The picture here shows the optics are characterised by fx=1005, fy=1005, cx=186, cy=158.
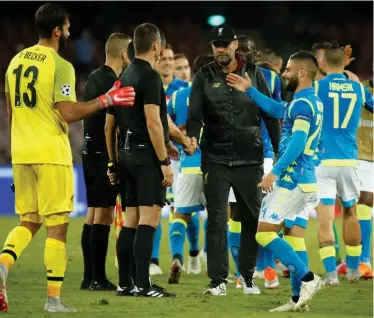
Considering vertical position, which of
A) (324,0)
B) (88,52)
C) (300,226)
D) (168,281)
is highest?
(324,0)

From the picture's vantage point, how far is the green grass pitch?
24.7 feet

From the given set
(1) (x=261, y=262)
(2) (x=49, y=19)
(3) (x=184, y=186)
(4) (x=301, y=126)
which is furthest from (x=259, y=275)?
(2) (x=49, y=19)

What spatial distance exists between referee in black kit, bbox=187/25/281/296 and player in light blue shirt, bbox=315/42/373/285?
120 cm

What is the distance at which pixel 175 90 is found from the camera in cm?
1168

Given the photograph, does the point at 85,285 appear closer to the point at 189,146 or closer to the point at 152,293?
the point at 152,293

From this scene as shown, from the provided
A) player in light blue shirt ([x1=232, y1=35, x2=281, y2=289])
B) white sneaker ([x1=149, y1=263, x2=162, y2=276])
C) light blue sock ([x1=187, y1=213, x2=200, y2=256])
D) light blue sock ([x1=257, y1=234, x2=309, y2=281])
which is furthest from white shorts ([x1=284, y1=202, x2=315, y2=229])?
light blue sock ([x1=187, y1=213, x2=200, y2=256])

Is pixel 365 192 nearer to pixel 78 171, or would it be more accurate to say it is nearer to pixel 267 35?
pixel 78 171

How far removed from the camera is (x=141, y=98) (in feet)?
27.4

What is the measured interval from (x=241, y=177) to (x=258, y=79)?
0.89 metres

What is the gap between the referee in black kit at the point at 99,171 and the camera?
914cm

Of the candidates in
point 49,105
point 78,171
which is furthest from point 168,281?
point 78,171

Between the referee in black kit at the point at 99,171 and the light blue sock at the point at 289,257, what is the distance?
1.98 metres

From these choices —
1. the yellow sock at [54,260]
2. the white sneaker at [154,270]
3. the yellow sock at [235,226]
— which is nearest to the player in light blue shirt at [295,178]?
the yellow sock at [54,260]

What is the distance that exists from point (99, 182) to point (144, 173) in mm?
974
